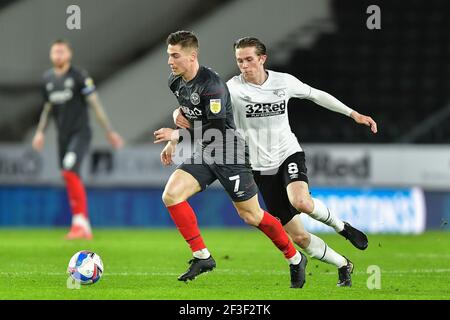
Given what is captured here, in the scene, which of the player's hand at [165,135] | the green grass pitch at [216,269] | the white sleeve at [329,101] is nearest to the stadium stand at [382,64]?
the green grass pitch at [216,269]

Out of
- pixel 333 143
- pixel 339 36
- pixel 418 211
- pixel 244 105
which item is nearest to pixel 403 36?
pixel 339 36

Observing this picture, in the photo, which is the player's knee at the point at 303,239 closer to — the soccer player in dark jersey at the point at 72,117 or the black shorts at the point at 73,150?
the soccer player in dark jersey at the point at 72,117

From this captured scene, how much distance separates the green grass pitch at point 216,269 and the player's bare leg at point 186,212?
17 cm

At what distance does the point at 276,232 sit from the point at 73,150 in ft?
17.4

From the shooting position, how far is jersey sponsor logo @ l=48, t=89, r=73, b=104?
12.1 metres

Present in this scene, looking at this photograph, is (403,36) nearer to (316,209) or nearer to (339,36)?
(339,36)

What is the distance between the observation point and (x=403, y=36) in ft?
58.0

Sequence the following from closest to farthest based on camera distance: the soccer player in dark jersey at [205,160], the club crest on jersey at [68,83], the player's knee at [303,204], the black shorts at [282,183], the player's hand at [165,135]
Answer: the player's hand at [165,135] → the soccer player in dark jersey at [205,160] → the player's knee at [303,204] → the black shorts at [282,183] → the club crest on jersey at [68,83]

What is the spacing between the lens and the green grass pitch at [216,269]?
22.8 ft

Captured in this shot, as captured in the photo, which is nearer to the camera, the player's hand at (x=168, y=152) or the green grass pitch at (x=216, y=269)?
the green grass pitch at (x=216, y=269)

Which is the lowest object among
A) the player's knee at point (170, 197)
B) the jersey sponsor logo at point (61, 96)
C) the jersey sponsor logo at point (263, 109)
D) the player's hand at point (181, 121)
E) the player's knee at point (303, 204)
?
the player's knee at point (303, 204)

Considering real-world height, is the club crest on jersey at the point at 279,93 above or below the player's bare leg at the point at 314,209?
above

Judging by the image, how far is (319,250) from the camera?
732 cm

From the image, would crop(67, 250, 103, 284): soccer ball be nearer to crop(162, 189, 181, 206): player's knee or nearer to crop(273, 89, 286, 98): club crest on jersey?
crop(162, 189, 181, 206): player's knee
